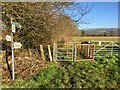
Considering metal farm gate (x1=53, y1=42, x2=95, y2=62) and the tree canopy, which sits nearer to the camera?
the tree canopy

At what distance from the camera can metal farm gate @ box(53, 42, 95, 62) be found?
1106cm

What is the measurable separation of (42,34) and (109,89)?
17.3 feet

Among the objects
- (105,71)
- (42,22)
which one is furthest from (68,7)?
(105,71)

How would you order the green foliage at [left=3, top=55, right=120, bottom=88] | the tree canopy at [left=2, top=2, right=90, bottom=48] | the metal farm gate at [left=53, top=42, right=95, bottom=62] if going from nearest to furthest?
1. the green foliage at [left=3, top=55, right=120, bottom=88]
2. the tree canopy at [left=2, top=2, right=90, bottom=48]
3. the metal farm gate at [left=53, top=42, right=95, bottom=62]

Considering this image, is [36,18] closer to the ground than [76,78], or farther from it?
farther from it

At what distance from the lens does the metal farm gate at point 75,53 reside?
1106 centimetres

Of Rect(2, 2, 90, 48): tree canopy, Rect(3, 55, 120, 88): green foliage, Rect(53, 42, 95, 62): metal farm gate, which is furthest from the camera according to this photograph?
Rect(53, 42, 95, 62): metal farm gate

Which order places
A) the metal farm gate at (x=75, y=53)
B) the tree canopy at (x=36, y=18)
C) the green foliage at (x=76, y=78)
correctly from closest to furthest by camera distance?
the green foliage at (x=76, y=78) < the tree canopy at (x=36, y=18) < the metal farm gate at (x=75, y=53)

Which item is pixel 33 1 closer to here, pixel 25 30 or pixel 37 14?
pixel 37 14

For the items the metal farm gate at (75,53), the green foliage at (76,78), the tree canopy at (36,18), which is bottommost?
the green foliage at (76,78)

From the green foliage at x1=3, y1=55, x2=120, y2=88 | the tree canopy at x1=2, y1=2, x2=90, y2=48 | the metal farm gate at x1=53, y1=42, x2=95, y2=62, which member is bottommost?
the green foliage at x1=3, y1=55, x2=120, y2=88

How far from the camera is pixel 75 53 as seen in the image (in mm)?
10891

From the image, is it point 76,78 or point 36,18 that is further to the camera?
A: point 36,18

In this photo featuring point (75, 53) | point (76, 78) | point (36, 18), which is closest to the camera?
point (76, 78)
